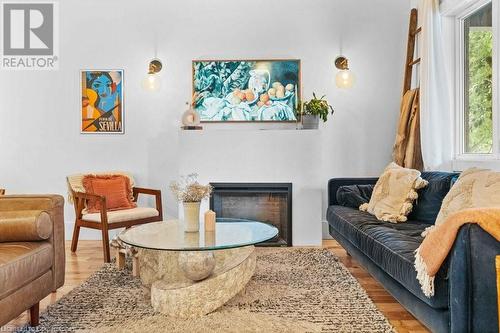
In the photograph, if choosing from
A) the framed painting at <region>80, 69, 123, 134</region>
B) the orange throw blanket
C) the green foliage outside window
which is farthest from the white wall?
the orange throw blanket

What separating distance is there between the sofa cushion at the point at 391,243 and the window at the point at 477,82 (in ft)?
3.46

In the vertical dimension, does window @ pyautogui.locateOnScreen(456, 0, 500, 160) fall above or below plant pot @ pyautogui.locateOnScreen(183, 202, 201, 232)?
above

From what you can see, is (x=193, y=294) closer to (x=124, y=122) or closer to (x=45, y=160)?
(x=124, y=122)

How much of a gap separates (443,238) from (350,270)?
1.82m

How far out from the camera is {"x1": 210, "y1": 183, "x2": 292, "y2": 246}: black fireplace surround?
4477 mm

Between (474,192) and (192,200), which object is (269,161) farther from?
(474,192)

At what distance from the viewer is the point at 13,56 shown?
4887 mm

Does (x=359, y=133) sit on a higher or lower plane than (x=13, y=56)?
lower

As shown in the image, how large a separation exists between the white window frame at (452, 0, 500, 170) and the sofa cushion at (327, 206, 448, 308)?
2.73 feet

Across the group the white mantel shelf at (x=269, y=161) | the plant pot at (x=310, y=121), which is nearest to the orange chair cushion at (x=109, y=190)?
the white mantel shelf at (x=269, y=161)

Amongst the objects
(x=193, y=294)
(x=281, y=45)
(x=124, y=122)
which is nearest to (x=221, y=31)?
(x=281, y=45)

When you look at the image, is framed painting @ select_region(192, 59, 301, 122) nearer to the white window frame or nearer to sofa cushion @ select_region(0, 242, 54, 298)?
the white window frame

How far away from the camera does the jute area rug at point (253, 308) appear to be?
7.47ft

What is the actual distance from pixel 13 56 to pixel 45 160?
4.24ft
